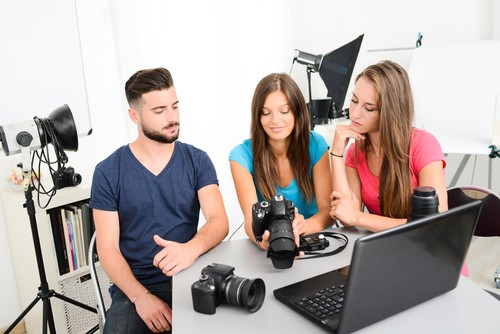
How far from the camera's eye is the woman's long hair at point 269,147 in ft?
5.78

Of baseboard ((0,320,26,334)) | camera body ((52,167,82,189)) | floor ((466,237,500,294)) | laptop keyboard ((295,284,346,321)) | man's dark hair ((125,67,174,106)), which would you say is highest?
man's dark hair ((125,67,174,106))

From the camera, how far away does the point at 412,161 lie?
1580 mm

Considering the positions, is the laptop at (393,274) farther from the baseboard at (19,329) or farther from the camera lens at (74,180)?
the baseboard at (19,329)

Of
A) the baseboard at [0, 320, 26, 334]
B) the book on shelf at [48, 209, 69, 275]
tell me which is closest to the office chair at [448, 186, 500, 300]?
the book on shelf at [48, 209, 69, 275]

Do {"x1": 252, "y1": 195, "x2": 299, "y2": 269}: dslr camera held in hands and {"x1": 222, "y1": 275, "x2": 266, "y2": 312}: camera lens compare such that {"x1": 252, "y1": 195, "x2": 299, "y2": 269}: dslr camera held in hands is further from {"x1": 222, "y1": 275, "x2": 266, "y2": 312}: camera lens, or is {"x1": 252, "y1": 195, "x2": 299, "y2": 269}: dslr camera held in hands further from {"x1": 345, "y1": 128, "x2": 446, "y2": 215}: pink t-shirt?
{"x1": 345, "y1": 128, "x2": 446, "y2": 215}: pink t-shirt

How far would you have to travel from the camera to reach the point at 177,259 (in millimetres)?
1316

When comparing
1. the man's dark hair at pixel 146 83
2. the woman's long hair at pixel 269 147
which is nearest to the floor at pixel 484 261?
the woman's long hair at pixel 269 147

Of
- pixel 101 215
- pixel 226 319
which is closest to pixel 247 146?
pixel 101 215

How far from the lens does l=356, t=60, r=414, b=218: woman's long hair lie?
1552 mm

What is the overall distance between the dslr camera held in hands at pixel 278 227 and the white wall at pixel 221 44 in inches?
68.4

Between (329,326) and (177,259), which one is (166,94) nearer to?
(177,259)

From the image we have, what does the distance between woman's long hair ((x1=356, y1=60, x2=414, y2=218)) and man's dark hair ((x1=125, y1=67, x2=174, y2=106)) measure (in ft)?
2.42

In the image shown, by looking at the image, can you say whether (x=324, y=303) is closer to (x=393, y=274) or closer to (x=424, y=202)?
(x=393, y=274)

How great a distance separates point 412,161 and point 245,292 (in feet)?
2.79
